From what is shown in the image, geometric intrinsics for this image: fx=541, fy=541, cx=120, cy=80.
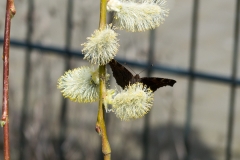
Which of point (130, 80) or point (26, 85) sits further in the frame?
point (26, 85)

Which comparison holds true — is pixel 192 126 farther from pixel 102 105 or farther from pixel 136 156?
pixel 102 105

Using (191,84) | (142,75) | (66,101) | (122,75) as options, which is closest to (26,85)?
(66,101)

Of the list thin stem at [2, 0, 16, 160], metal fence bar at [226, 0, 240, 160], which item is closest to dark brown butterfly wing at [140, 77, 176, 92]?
thin stem at [2, 0, 16, 160]

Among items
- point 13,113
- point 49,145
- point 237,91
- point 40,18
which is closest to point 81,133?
point 49,145

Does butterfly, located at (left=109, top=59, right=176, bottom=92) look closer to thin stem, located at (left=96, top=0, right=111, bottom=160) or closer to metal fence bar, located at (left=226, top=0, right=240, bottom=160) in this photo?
thin stem, located at (left=96, top=0, right=111, bottom=160)

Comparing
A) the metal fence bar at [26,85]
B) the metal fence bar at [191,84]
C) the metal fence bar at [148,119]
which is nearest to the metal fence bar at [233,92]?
the metal fence bar at [191,84]

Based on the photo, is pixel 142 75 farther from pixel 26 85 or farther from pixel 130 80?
pixel 130 80

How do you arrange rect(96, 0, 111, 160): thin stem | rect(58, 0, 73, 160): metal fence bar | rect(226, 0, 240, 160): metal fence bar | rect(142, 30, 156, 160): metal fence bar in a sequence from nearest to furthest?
1. rect(96, 0, 111, 160): thin stem
2. rect(226, 0, 240, 160): metal fence bar
3. rect(142, 30, 156, 160): metal fence bar
4. rect(58, 0, 73, 160): metal fence bar

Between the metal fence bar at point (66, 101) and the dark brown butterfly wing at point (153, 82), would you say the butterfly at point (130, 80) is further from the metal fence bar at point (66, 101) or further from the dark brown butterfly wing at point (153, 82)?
the metal fence bar at point (66, 101)
